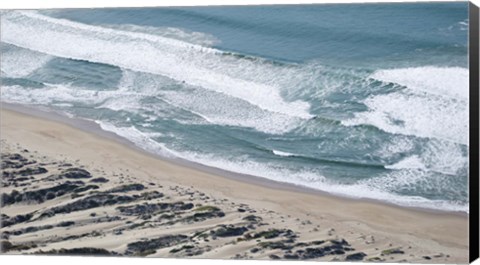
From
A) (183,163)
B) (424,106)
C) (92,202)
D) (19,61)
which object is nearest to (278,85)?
(183,163)

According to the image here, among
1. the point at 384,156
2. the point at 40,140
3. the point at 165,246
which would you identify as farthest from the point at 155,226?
the point at 384,156

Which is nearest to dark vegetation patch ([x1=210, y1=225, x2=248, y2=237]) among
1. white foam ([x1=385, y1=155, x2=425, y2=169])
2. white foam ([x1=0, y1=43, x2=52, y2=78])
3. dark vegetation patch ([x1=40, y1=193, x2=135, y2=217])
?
dark vegetation patch ([x1=40, y1=193, x2=135, y2=217])

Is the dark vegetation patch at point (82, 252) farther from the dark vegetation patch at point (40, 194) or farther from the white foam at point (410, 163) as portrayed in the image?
the white foam at point (410, 163)

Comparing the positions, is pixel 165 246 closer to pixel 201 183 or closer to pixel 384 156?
pixel 201 183

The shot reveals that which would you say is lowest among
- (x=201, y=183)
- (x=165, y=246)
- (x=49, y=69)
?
(x=165, y=246)

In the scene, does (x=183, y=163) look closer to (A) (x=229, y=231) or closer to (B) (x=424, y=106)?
(A) (x=229, y=231)

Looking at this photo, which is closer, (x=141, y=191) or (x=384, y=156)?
(x=384, y=156)

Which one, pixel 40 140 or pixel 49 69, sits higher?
pixel 49 69
